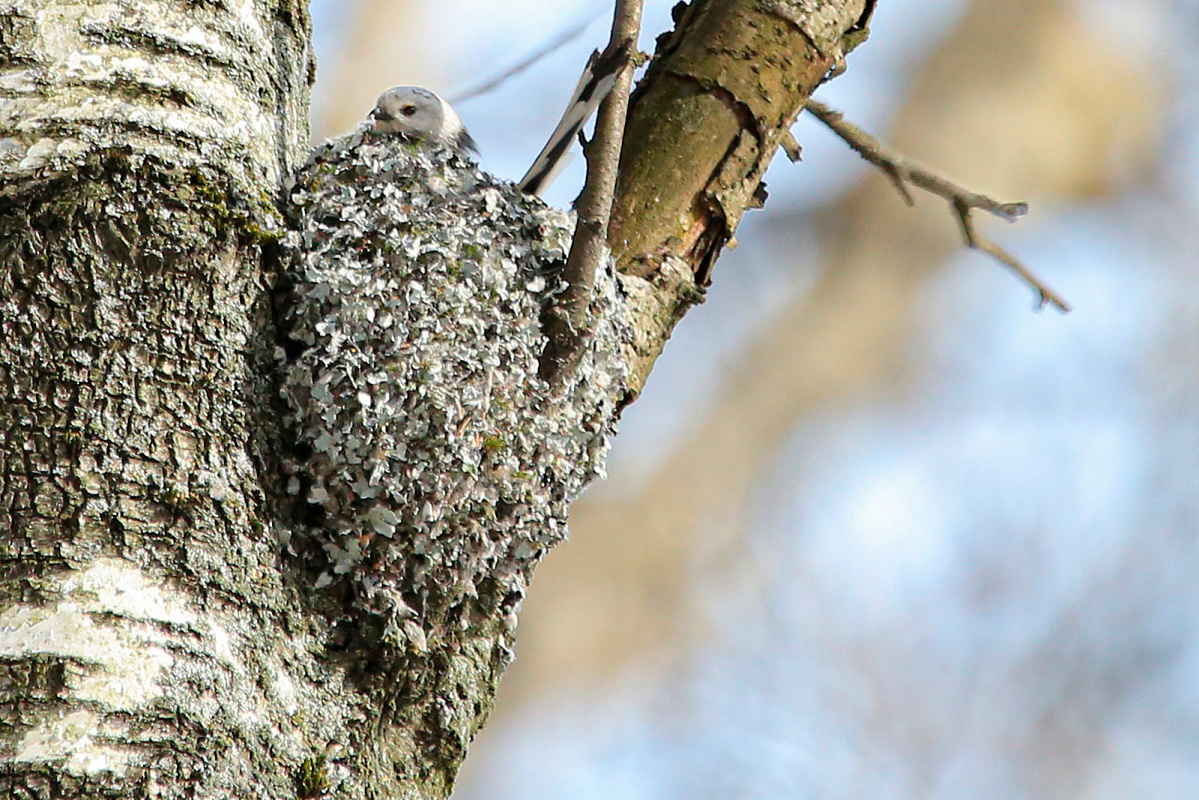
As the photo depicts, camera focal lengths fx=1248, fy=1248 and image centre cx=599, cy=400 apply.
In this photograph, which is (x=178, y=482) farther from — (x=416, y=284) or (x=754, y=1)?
(x=754, y=1)

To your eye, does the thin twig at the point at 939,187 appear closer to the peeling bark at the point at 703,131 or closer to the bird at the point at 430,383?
the peeling bark at the point at 703,131

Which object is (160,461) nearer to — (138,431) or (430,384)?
(138,431)

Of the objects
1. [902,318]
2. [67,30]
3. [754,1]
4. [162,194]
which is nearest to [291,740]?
[162,194]

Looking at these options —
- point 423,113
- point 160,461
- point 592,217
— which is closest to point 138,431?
point 160,461

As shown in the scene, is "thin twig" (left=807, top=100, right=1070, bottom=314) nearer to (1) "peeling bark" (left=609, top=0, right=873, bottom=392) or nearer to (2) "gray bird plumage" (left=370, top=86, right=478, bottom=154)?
(1) "peeling bark" (left=609, top=0, right=873, bottom=392)

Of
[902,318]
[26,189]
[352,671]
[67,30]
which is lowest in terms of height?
[352,671]
